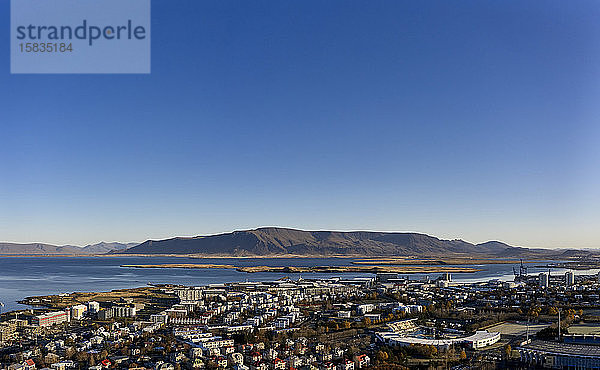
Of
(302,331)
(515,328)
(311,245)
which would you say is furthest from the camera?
(311,245)

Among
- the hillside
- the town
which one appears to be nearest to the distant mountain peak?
the hillside

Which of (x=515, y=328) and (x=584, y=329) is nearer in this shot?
(x=584, y=329)

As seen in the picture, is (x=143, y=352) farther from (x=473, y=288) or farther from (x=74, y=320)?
(x=473, y=288)

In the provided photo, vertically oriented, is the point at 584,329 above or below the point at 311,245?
above

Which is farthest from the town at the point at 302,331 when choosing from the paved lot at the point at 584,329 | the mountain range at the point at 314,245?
the mountain range at the point at 314,245

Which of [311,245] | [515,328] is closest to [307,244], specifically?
[311,245]

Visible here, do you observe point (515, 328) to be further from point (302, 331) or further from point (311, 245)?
point (311, 245)
